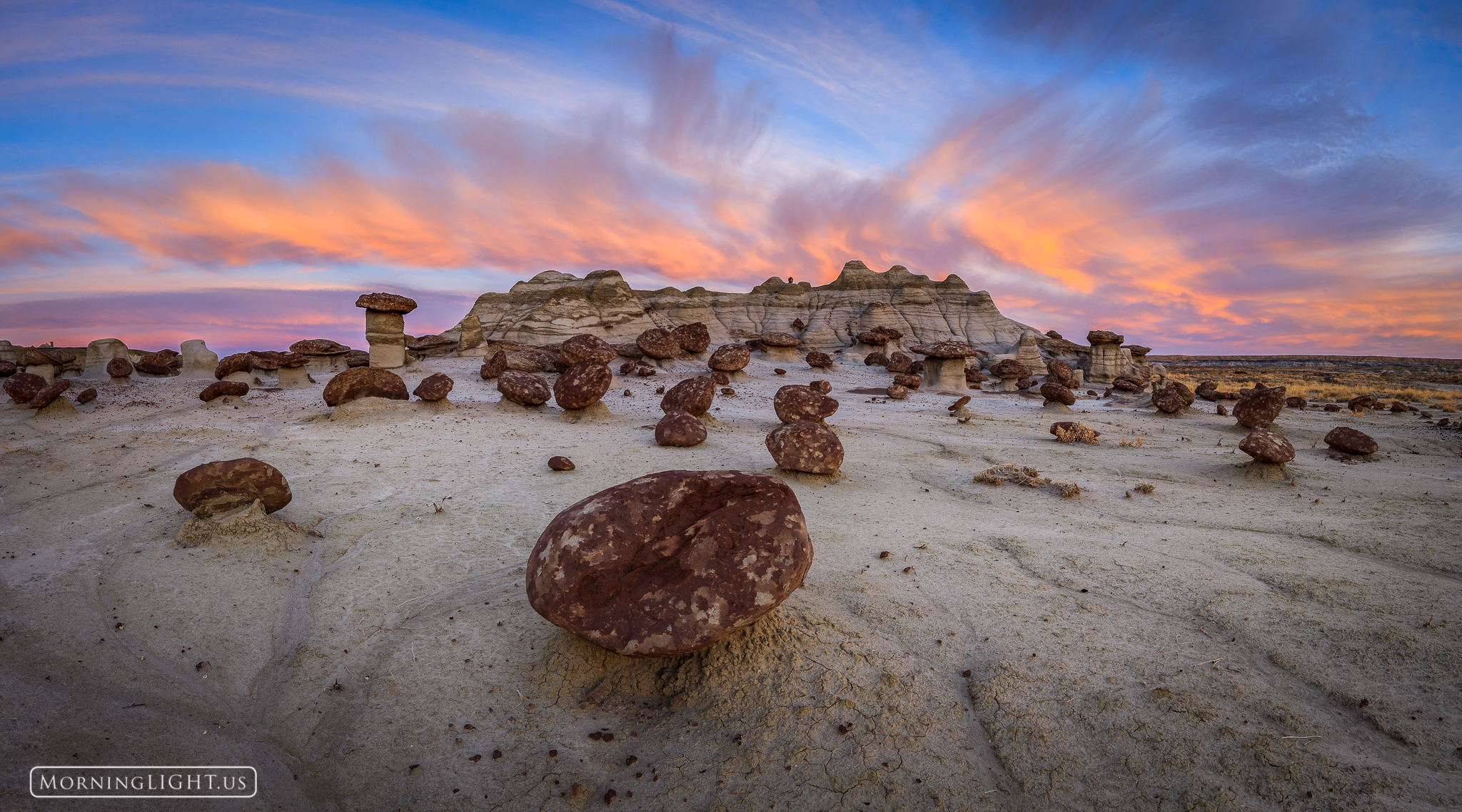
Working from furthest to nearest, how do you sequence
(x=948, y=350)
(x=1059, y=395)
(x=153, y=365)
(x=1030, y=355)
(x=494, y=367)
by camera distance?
(x=1030, y=355)
(x=948, y=350)
(x=153, y=365)
(x=494, y=367)
(x=1059, y=395)

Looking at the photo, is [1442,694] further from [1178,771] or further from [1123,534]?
[1123,534]

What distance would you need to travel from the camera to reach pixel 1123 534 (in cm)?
631

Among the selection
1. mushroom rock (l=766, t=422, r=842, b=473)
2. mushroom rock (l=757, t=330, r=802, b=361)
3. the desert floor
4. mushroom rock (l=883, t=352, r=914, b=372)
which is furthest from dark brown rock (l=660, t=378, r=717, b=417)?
mushroom rock (l=883, t=352, r=914, b=372)

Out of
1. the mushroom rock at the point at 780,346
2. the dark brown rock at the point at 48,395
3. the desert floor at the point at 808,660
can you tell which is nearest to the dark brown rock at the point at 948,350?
the mushroom rock at the point at 780,346

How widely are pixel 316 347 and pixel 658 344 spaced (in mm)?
13384

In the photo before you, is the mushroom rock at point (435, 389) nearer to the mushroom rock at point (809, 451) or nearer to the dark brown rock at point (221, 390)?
the dark brown rock at point (221, 390)

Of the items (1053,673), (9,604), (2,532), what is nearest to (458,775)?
(1053,673)

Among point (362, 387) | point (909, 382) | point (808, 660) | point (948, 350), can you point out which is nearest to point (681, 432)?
point (808, 660)

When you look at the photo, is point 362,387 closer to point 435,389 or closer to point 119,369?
point 435,389

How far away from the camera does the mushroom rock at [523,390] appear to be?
538 inches

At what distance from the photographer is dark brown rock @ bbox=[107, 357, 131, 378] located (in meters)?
18.2

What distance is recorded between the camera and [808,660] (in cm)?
375

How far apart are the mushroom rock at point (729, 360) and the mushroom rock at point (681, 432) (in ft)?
33.6

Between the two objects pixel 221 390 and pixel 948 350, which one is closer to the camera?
pixel 221 390
